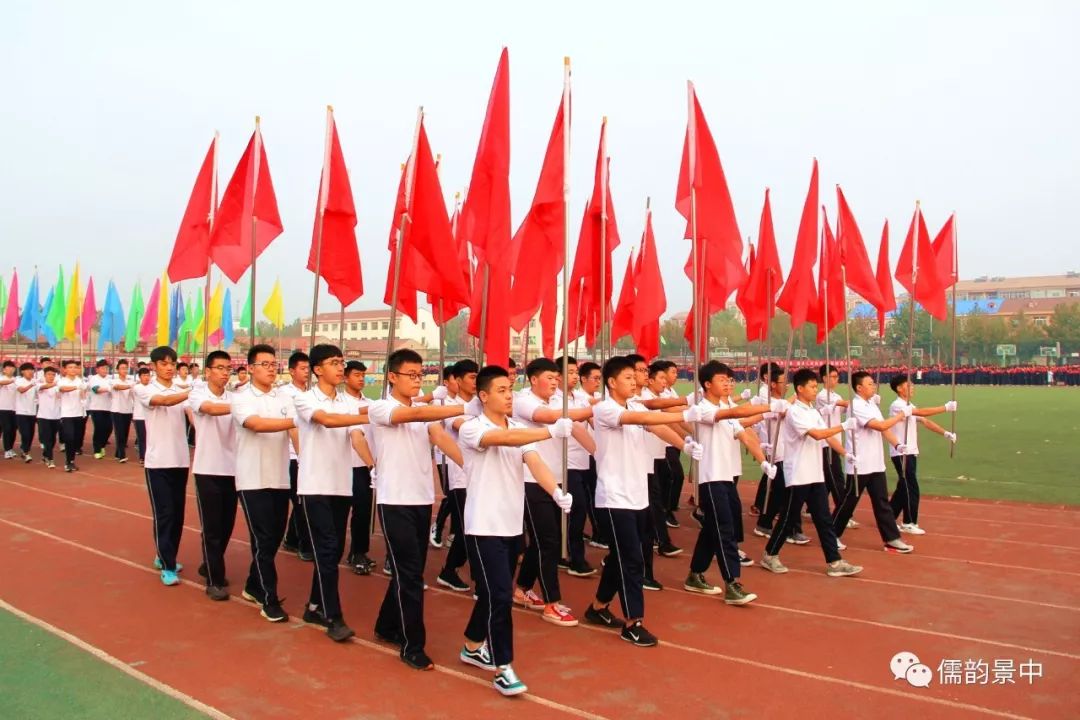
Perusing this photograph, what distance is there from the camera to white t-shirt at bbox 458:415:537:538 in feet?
14.9

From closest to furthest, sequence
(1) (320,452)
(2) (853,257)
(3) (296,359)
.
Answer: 1. (1) (320,452)
2. (3) (296,359)
3. (2) (853,257)

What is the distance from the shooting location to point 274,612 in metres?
5.55

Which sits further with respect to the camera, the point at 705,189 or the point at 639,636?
the point at 705,189

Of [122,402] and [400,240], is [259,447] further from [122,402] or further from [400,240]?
[122,402]

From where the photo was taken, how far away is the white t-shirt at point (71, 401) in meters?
13.4

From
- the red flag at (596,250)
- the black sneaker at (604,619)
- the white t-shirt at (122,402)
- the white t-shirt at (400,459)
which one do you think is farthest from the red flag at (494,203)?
the white t-shirt at (122,402)

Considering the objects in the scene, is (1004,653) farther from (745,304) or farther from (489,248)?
(745,304)

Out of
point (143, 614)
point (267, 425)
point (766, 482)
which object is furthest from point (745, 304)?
point (143, 614)

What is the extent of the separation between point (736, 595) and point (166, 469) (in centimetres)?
447

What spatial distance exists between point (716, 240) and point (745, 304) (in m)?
3.62

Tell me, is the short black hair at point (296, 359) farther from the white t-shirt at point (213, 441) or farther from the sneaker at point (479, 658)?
the sneaker at point (479, 658)

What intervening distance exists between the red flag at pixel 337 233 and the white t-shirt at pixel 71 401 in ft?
25.2

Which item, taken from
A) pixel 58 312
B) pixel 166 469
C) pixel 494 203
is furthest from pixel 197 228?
pixel 58 312

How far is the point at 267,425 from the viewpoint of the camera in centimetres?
546
